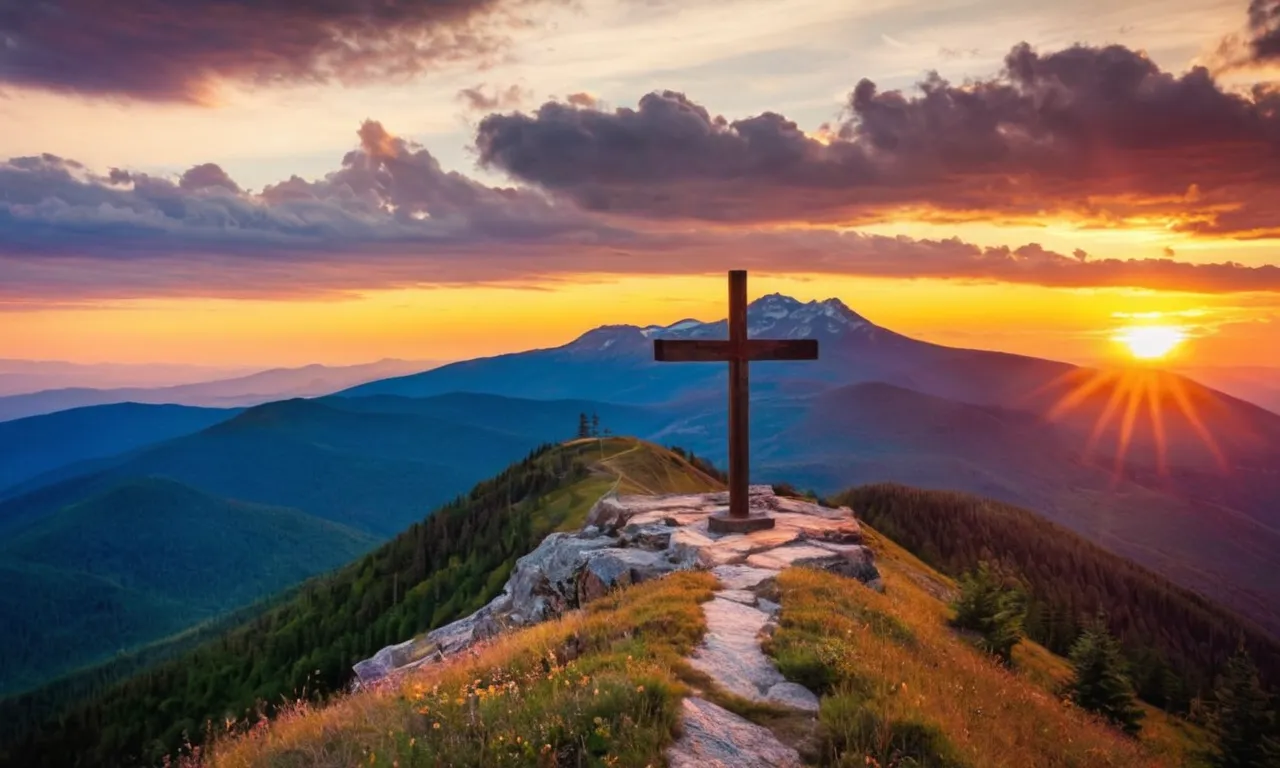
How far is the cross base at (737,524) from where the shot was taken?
21766 millimetres

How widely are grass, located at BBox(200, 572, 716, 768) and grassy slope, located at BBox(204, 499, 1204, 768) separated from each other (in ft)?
0.07

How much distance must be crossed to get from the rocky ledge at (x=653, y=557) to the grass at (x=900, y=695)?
1.44 meters

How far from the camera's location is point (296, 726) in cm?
1046

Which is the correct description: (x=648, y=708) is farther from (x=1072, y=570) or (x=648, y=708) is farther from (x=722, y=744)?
(x=1072, y=570)

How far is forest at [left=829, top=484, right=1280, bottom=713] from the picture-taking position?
111438 mm

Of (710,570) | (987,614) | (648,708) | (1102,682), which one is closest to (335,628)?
(987,614)

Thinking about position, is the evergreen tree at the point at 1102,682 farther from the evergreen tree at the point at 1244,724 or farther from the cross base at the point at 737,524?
the cross base at the point at 737,524

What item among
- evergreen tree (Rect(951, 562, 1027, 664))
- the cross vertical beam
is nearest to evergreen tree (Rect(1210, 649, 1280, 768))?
evergreen tree (Rect(951, 562, 1027, 664))

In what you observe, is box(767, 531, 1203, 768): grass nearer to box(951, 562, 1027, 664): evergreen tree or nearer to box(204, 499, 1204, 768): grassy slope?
box(204, 499, 1204, 768): grassy slope

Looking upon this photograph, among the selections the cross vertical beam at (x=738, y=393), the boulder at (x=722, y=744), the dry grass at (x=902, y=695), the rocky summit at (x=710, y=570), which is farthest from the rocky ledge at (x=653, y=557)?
the boulder at (x=722, y=744)

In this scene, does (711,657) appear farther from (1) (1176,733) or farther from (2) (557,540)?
(1) (1176,733)

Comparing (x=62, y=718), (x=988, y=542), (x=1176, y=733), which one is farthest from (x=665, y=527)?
(x=62, y=718)

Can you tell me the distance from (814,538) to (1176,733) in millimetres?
31101

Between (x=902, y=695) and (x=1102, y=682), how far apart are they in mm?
19080
